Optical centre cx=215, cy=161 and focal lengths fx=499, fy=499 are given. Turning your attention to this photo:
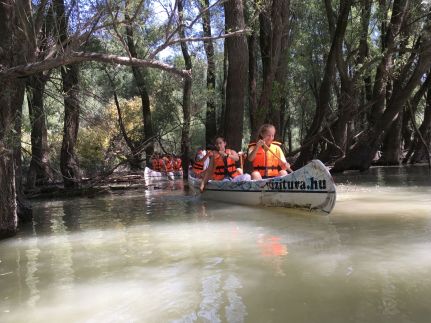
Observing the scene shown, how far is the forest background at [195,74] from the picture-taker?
6.83 m

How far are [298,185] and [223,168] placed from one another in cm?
335

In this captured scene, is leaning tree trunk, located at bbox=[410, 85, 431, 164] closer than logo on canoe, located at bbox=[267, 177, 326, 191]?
No

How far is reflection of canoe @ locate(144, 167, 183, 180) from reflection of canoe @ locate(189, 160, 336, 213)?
10211 millimetres

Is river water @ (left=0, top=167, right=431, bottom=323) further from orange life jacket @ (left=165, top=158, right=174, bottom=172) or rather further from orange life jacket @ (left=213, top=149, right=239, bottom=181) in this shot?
orange life jacket @ (left=165, top=158, right=174, bottom=172)

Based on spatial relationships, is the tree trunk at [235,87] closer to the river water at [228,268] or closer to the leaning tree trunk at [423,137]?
the river water at [228,268]

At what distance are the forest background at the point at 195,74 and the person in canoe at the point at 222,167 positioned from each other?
121 cm

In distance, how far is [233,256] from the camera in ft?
17.3

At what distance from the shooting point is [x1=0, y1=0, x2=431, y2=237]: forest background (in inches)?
269

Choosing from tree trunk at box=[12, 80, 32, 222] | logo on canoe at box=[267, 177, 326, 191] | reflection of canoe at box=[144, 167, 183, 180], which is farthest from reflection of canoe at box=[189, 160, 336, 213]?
reflection of canoe at box=[144, 167, 183, 180]

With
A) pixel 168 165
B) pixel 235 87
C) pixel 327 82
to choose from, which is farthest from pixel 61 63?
pixel 168 165

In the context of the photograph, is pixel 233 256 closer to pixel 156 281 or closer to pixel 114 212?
pixel 156 281

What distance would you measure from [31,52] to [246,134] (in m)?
33.1

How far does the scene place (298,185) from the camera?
7984 millimetres

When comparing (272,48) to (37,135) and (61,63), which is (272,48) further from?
(61,63)
